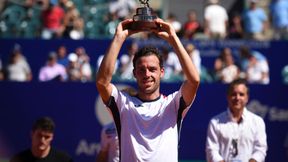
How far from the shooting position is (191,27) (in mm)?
19688

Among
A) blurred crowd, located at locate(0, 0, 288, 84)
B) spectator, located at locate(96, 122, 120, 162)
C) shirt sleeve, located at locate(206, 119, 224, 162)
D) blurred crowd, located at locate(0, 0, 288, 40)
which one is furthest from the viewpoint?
blurred crowd, located at locate(0, 0, 288, 40)

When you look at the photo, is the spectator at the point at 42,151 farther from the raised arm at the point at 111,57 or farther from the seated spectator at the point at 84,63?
the seated spectator at the point at 84,63

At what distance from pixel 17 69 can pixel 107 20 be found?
9.04 ft

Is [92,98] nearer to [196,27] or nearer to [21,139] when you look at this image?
[21,139]

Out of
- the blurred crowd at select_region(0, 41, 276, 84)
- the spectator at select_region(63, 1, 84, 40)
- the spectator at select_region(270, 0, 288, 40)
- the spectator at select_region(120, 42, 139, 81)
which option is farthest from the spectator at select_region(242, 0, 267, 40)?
the spectator at select_region(63, 1, 84, 40)

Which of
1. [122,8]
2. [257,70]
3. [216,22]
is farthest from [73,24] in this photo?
[257,70]

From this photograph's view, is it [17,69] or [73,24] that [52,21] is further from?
[17,69]

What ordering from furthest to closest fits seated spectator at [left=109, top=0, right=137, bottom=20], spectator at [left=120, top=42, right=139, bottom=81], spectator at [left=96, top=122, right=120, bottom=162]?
seated spectator at [left=109, top=0, right=137, bottom=20] → spectator at [left=120, top=42, right=139, bottom=81] → spectator at [left=96, top=122, right=120, bottom=162]

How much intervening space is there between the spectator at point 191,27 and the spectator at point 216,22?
0.23m

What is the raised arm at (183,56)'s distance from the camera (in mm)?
6191

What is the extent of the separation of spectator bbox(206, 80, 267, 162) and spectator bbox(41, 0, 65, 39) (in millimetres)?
10019

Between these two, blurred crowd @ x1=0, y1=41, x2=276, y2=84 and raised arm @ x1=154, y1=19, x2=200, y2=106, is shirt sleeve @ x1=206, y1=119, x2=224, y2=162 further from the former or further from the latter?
blurred crowd @ x1=0, y1=41, x2=276, y2=84

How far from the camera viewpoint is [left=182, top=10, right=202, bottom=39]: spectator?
63.7 ft

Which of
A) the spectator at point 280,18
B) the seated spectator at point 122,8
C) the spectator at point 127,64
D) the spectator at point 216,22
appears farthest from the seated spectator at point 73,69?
the spectator at point 280,18
